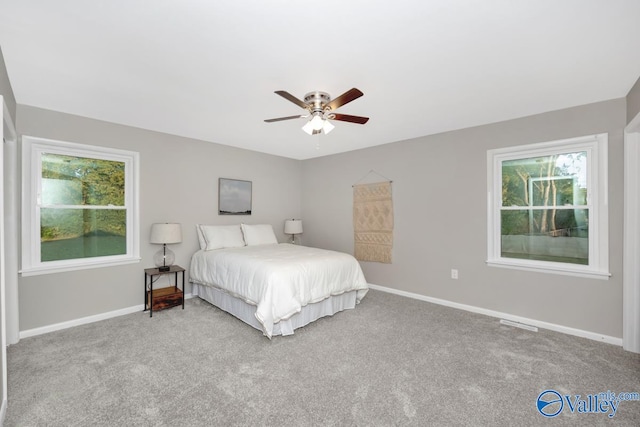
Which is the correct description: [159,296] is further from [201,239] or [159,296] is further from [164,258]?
[201,239]

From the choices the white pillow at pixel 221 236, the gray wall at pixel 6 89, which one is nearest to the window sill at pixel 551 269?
the white pillow at pixel 221 236

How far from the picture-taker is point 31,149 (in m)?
3.00

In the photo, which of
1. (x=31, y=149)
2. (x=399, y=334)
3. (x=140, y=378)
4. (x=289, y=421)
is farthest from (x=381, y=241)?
(x=31, y=149)

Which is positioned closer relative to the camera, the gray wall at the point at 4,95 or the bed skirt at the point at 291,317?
the gray wall at the point at 4,95

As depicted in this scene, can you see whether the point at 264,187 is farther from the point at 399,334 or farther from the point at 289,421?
the point at 289,421

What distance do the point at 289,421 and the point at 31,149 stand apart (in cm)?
369

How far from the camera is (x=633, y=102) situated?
8.27 ft

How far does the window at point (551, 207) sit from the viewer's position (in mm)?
2881

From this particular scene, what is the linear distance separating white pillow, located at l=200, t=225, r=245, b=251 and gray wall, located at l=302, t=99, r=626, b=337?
5.81ft

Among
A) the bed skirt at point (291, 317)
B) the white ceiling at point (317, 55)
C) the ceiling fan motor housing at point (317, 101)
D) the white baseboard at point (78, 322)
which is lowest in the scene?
the white baseboard at point (78, 322)

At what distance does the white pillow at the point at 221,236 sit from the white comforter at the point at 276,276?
0.19 meters

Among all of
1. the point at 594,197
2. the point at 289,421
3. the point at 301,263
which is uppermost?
the point at 594,197

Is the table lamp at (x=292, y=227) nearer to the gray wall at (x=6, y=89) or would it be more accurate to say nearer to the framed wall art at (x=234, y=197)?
the framed wall art at (x=234, y=197)

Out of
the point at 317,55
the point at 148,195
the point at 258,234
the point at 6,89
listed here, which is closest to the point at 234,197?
the point at 258,234
